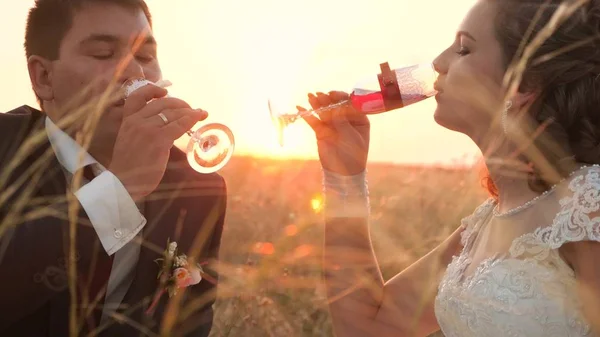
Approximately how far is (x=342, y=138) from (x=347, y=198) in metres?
0.29

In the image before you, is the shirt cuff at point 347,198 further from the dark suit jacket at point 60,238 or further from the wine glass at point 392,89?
the dark suit jacket at point 60,238

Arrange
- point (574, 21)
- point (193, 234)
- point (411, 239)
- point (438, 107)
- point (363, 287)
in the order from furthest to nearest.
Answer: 1. point (411, 239)
2. point (193, 234)
3. point (363, 287)
4. point (438, 107)
5. point (574, 21)

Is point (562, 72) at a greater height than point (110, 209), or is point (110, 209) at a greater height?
point (562, 72)

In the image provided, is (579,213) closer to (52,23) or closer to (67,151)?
(67,151)

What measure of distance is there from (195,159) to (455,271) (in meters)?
1.25

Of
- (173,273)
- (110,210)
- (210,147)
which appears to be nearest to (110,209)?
(110,210)

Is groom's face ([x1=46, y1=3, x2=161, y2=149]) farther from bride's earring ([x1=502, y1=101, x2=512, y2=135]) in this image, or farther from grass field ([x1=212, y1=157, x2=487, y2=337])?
bride's earring ([x1=502, y1=101, x2=512, y2=135])

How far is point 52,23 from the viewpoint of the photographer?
394 centimetres

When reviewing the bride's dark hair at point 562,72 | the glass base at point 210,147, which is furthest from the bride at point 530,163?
the glass base at point 210,147

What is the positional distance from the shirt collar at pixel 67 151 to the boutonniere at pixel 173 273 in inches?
22.8

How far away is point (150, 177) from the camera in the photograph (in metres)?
2.97

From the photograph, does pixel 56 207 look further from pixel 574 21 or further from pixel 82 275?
pixel 574 21

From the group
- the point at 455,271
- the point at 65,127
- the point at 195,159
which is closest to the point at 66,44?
the point at 65,127

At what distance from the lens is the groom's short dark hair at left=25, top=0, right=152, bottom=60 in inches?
153
